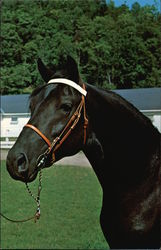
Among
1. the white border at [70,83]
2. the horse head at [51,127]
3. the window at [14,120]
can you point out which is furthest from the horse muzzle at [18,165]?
the window at [14,120]

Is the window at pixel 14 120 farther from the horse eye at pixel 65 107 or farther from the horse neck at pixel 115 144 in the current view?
the horse eye at pixel 65 107

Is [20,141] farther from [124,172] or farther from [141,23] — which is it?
[141,23]

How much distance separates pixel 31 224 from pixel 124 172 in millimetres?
5062

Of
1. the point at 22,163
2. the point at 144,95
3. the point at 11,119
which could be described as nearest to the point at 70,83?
the point at 22,163

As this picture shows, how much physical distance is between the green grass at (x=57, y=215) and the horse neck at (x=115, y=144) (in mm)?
3108

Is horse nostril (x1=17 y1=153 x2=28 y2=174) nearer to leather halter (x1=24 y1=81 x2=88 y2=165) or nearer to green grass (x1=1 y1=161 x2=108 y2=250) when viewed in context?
leather halter (x1=24 y1=81 x2=88 y2=165)

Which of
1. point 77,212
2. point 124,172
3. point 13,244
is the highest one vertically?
point 124,172

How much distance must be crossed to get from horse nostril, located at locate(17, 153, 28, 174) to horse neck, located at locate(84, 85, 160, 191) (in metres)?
0.53

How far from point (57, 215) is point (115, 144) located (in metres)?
5.38

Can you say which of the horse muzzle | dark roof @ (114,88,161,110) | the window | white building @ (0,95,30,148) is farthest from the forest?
the window

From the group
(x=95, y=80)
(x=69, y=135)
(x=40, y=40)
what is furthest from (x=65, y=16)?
(x=69, y=135)

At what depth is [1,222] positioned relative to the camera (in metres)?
7.20

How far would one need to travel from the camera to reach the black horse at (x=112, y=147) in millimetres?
2400

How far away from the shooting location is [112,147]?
2594mm
